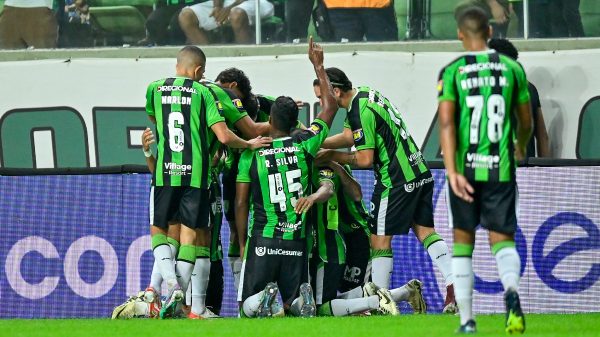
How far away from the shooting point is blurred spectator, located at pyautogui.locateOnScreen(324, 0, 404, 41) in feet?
46.0

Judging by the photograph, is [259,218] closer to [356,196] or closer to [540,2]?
[356,196]

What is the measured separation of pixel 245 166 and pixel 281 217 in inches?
20.8

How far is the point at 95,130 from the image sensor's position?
1474cm

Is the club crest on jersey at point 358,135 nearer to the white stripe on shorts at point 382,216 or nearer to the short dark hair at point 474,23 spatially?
the white stripe on shorts at point 382,216

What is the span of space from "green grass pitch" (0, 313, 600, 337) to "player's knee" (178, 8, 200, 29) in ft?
15.8

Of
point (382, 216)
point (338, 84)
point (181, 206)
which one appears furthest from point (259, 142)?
point (382, 216)

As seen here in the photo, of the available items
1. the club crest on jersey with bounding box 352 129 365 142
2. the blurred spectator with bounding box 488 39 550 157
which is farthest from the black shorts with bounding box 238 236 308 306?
the blurred spectator with bounding box 488 39 550 157

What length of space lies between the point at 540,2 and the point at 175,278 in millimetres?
5429

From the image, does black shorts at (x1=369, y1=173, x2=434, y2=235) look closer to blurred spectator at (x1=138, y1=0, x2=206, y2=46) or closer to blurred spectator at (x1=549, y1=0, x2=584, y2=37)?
blurred spectator at (x1=549, y1=0, x2=584, y2=37)

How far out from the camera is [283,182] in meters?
10.6

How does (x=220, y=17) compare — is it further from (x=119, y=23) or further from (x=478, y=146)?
(x=478, y=146)

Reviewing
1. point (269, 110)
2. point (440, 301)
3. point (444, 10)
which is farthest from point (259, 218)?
point (444, 10)

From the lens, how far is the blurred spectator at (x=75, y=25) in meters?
14.6

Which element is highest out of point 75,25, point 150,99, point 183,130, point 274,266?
point 75,25
